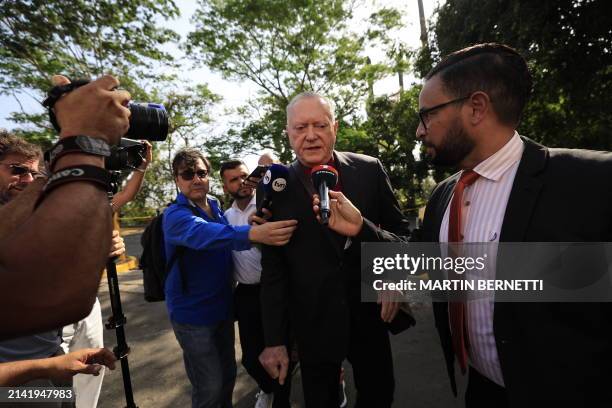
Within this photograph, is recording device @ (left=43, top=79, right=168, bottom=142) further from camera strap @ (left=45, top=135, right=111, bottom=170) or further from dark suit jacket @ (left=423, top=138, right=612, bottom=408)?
dark suit jacket @ (left=423, top=138, right=612, bottom=408)

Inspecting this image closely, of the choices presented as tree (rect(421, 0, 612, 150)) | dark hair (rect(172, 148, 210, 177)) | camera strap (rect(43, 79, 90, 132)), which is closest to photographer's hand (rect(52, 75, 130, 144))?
camera strap (rect(43, 79, 90, 132))

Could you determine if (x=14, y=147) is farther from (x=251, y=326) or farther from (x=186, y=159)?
(x=251, y=326)

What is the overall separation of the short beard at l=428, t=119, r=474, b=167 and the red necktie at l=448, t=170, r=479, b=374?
0.11 metres

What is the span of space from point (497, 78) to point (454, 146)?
1.18ft

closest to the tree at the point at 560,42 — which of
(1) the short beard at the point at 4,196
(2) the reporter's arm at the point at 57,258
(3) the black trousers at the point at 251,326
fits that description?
(3) the black trousers at the point at 251,326

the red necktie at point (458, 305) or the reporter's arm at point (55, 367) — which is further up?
the red necktie at point (458, 305)

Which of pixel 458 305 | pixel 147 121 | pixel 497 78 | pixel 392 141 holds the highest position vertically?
pixel 392 141

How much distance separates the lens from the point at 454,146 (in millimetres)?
1702

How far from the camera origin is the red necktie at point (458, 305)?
168cm

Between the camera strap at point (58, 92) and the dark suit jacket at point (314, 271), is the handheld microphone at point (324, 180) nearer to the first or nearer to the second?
the dark suit jacket at point (314, 271)

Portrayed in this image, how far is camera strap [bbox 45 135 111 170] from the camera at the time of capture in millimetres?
878

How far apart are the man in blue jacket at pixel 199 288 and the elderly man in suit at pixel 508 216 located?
126cm

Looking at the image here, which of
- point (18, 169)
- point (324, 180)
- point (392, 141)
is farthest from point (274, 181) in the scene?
point (392, 141)

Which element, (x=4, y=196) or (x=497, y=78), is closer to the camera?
(x=497, y=78)
